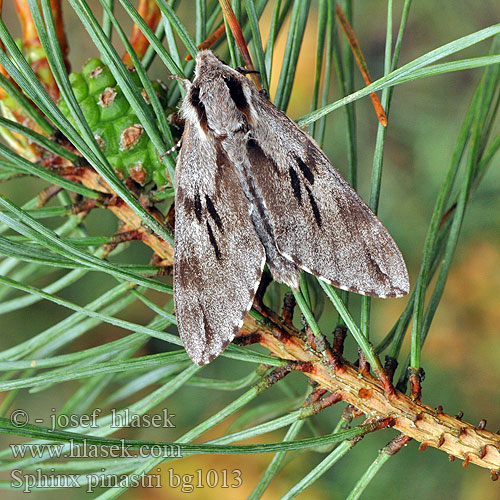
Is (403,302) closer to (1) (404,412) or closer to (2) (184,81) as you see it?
(1) (404,412)

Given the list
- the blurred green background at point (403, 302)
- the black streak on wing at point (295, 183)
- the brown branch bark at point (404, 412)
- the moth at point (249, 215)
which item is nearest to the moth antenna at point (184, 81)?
the moth at point (249, 215)

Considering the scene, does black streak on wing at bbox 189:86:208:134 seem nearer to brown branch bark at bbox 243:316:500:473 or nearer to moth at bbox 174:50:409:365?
moth at bbox 174:50:409:365

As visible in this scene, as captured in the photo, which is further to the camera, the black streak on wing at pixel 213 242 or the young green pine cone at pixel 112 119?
the black streak on wing at pixel 213 242

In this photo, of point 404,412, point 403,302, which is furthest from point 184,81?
point 403,302

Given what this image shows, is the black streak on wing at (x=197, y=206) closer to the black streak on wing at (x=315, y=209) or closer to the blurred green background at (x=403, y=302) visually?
the black streak on wing at (x=315, y=209)

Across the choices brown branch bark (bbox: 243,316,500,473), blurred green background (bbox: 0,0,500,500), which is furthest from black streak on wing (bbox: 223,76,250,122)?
blurred green background (bbox: 0,0,500,500)

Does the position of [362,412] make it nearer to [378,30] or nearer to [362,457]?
[362,457]

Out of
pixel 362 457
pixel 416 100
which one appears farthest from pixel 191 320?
pixel 416 100
